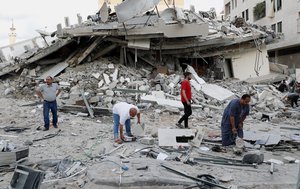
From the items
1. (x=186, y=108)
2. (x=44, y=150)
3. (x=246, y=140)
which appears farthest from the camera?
(x=186, y=108)

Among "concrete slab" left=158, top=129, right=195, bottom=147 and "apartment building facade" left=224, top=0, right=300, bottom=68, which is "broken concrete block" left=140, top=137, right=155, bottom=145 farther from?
"apartment building facade" left=224, top=0, right=300, bottom=68

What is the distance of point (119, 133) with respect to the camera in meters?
8.78

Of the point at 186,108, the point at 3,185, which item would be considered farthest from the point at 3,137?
the point at 186,108

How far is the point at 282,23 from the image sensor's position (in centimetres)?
3052

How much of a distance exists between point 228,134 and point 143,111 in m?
6.29

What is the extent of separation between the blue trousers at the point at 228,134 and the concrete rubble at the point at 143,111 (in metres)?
0.14

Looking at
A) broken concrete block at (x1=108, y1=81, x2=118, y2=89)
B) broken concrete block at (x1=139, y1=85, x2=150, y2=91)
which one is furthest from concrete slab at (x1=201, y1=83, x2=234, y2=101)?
broken concrete block at (x1=108, y1=81, x2=118, y2=89)

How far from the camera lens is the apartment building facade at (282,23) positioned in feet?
93.2

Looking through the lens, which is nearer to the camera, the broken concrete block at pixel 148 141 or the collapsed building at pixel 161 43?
the broken concrete block at pixel 148 141

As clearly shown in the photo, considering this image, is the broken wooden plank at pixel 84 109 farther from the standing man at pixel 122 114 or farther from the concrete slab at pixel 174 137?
the concrete slab at pixel 174 137

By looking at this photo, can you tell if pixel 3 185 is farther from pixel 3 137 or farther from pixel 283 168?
pixel 283 168

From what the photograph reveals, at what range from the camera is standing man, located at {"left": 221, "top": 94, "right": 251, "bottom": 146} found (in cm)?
738

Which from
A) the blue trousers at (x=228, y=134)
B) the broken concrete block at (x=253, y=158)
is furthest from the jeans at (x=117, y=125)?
the broken concrete block at (x=253, y=158)

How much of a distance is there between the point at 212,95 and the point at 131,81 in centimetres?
365
